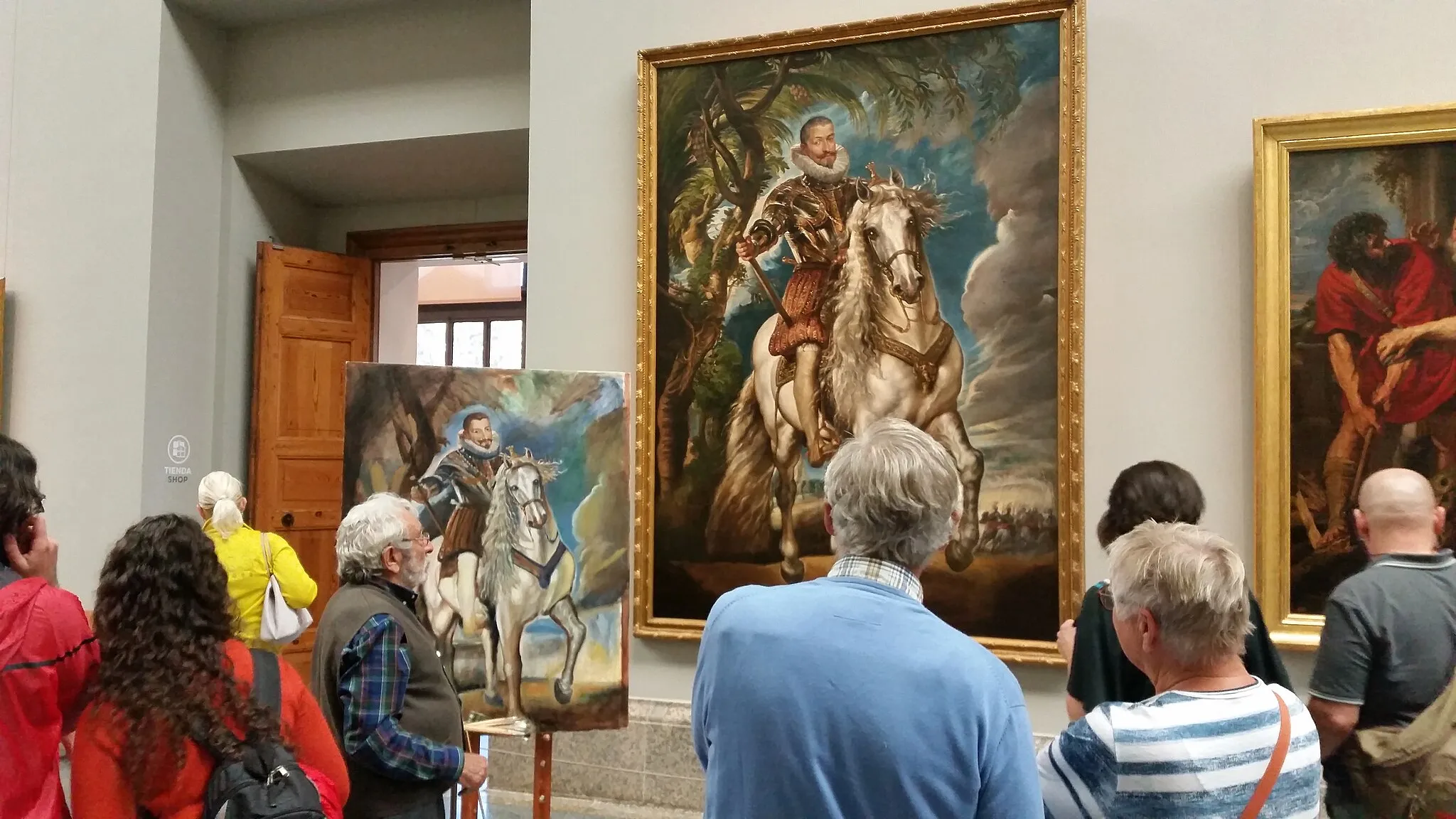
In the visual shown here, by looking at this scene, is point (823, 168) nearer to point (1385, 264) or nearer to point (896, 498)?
point (1385, 264)

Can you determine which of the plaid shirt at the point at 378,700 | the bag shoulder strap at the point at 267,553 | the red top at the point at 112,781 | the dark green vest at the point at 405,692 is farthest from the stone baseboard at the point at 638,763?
the red top at the point at 112,781

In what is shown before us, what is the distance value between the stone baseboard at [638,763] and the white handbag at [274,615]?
1512 millimetres

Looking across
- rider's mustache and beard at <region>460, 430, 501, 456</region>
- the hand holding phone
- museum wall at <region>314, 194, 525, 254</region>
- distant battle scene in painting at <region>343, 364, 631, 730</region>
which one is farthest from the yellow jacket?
museum wall at <region>314, 194, 525, 254</region>

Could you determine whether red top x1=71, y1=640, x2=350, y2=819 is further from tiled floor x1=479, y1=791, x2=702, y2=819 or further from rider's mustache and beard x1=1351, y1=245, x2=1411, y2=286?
rider's mustache and beard x1=1351, y1=245, x2=1411, y2=286

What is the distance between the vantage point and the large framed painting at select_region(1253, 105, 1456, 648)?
4.59 meters

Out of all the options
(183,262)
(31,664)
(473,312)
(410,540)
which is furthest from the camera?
(473,312)

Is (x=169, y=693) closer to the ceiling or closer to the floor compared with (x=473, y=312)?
closer to the floor

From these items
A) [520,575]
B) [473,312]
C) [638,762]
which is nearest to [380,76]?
[520,575]

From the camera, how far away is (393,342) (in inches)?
381

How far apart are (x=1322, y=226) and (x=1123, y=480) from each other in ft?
7.92

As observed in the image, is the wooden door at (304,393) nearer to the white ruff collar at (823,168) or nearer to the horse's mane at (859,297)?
the white ruff collar at (823,168)

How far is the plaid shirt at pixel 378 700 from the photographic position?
2.99m

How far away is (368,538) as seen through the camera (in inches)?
124

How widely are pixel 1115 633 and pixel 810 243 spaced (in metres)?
3.23
